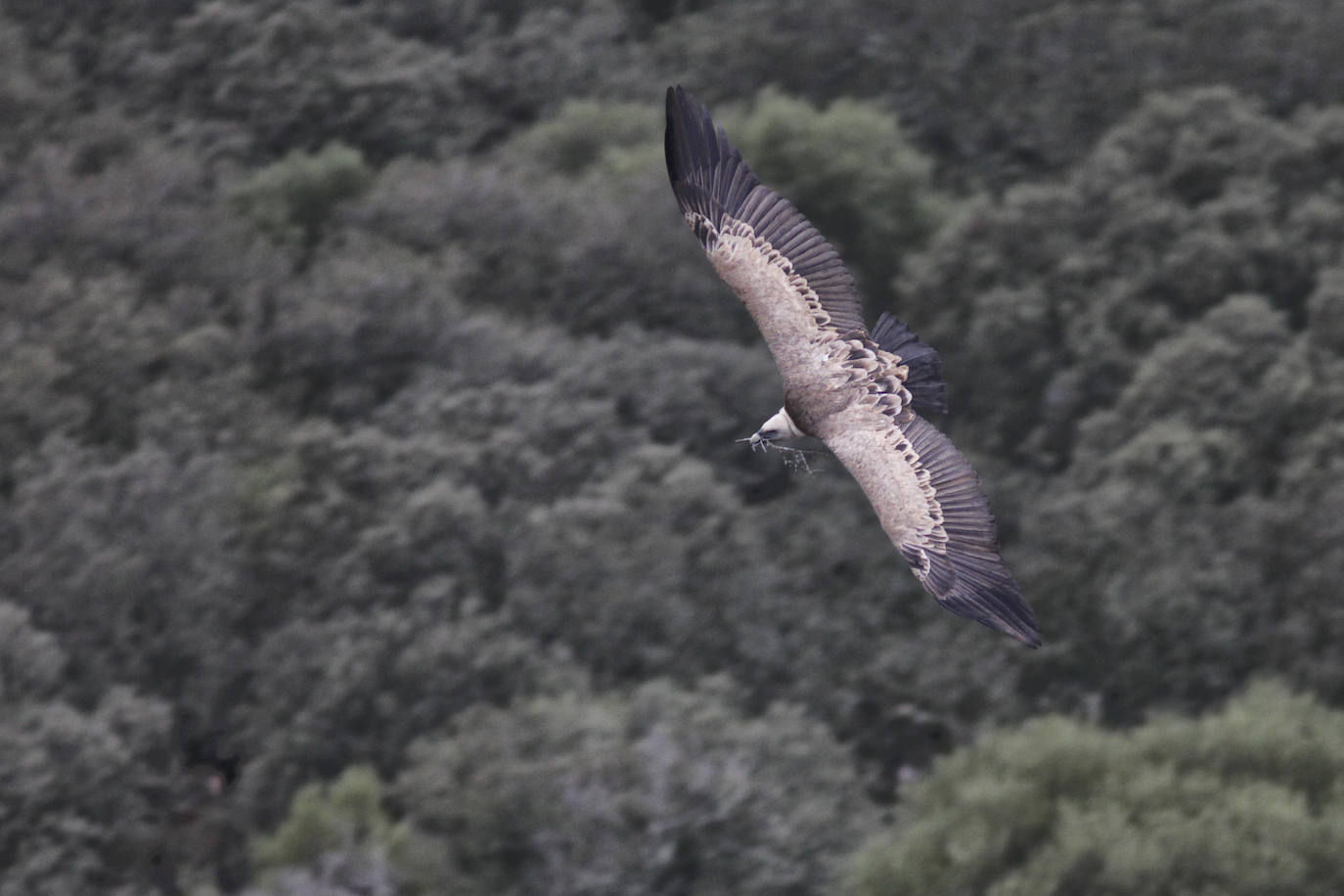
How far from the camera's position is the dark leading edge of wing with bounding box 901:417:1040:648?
8602mm

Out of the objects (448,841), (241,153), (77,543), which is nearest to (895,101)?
(241,153)

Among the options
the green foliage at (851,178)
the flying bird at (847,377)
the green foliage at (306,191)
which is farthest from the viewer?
the green foliage at (306,191)

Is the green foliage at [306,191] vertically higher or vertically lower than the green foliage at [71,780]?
higher

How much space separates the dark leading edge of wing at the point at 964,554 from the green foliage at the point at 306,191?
19.7 meters

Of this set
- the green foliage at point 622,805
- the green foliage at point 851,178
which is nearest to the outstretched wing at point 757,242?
the green foliage at point 622,805

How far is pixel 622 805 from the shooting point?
51.3 feet

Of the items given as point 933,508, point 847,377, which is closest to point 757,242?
point 847,377

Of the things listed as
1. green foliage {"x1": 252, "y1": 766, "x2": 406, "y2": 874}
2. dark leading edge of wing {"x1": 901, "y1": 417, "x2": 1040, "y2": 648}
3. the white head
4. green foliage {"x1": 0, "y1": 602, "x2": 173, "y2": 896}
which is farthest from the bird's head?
green foliage {"x1": 0, "y1": 602, "x2": 173, "y2": 896}

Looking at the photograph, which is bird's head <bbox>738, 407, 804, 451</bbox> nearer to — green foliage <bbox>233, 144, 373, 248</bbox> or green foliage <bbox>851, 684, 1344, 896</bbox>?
green foliage <bbox>851, 684, 1344, 896</bbox>

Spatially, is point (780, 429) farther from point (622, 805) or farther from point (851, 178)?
point (851, 178)

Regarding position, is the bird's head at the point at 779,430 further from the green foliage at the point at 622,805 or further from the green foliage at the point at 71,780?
the green foliage at the point at 71,780

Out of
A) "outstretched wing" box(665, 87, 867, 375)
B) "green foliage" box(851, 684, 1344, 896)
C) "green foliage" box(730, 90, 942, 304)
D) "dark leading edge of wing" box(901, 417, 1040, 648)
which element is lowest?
"green foliage" box(851, 684, 1344, 896)

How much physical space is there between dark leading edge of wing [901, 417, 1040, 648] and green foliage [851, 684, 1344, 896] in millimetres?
6230

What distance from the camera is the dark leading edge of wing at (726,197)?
959cm
